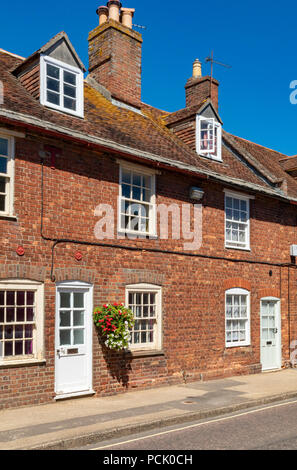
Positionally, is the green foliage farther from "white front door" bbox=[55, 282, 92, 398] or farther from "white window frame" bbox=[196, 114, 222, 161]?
"white window frame" bbox=[196, 114, 222, 161]

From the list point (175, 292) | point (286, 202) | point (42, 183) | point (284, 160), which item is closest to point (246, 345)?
point (175, 292)

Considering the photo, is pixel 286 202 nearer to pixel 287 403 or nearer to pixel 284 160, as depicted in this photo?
pixel 284 160

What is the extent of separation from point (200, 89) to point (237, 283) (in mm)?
8370

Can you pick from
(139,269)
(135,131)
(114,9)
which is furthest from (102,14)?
(139,269)

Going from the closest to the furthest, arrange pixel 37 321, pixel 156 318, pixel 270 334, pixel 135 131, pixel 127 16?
1. pixel 37 321
2. pixel 156 318
3. pixel 135 131
4. pixel 127 16
5. pixel 270 334

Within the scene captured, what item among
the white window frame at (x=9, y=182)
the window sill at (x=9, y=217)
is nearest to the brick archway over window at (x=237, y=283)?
the window sill at (x=9, y=217)

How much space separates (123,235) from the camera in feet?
41.4

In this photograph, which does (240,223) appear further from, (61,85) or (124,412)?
(124,412)

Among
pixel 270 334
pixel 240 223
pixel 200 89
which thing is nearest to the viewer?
pixel 240 223

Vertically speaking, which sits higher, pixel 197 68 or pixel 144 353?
pixel 197 68

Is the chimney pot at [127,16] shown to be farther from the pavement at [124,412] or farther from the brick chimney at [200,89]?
the pavement at [124,412]

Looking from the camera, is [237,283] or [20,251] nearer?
[20,251]

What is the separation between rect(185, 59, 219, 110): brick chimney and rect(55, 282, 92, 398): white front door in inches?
434
